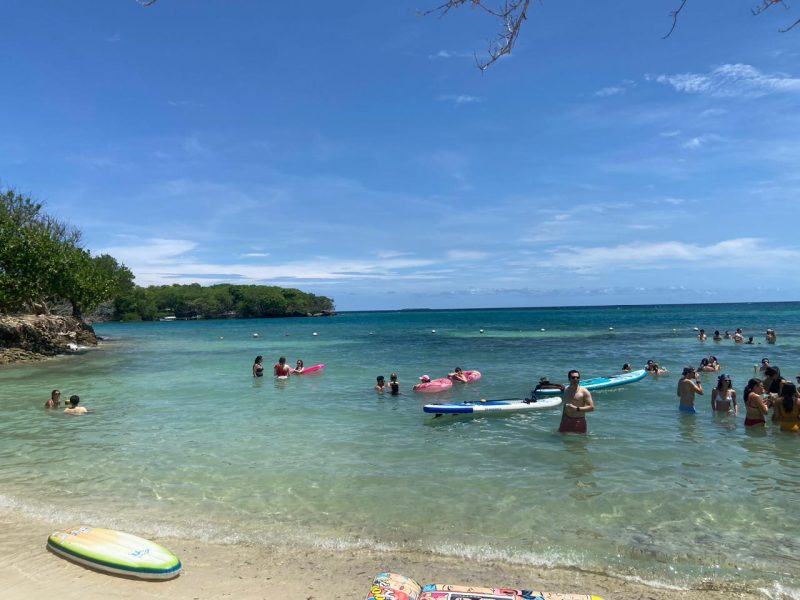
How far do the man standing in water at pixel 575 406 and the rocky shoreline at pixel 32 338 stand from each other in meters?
26.7

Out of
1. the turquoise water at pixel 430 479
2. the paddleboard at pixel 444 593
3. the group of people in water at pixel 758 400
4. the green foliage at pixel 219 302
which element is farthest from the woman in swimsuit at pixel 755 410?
the green foliage at pixel 219 302

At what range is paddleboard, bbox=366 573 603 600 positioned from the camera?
13.8ft

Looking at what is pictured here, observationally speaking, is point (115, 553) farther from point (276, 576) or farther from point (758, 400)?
point (758, 400)

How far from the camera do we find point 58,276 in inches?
1207

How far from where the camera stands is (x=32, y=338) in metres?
28.0

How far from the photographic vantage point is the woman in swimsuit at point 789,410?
393 inches

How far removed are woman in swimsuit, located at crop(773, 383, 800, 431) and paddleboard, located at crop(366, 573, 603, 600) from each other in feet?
26.5

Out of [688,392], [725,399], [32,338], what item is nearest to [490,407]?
[688,392]

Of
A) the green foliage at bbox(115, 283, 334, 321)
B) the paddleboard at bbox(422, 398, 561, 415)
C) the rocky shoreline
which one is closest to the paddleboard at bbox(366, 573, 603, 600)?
the paddleboard at bbox(422, 398, 561, 415)

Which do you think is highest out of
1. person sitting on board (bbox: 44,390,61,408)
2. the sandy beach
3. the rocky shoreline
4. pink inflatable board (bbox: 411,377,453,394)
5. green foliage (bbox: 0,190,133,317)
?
green foliage (bbox: 0,190,133,317)

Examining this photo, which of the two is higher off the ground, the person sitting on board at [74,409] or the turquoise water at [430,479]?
the person sitting on board at [74,409]

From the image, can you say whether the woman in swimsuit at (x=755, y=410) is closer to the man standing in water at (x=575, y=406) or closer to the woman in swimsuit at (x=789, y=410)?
the woman in swimsuit at (x=789, y=410)

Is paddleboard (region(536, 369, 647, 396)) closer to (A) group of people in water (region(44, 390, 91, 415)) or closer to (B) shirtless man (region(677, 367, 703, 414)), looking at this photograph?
(B) shirtless man (region(677, 367, 703, 414))

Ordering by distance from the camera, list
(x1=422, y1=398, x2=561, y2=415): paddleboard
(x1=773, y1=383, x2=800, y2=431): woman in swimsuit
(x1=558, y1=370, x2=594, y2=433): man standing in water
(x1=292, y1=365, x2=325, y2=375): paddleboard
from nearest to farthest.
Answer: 1. (x1=558, y1=370, x2=594, y2=433): man standing in water
2. (x1=773, y1=383, x2=800, y2=431): woman in swimsuit
3. (x1=422, y1=398, x2=561, y2=415): paddleboard
4. (x1=292, y1=365, x2=325, y2=375): paddleboard
